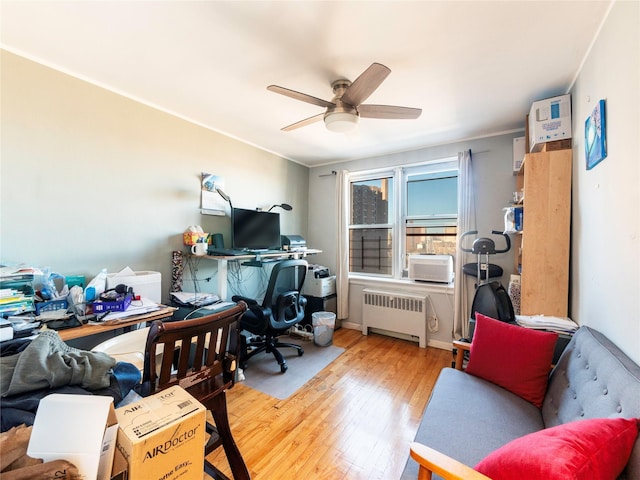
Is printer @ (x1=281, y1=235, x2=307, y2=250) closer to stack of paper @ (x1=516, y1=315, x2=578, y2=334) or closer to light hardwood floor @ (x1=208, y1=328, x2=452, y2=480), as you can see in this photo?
light hardwood floor @ (x1=208, y1=328, x2=452, y2=480)

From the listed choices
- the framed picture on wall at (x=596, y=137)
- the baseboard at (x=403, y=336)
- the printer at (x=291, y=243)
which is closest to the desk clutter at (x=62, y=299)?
the printer at (x=291, y=243)

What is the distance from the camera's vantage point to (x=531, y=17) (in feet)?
4.46

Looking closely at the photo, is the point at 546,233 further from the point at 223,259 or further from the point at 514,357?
the point at 223,259

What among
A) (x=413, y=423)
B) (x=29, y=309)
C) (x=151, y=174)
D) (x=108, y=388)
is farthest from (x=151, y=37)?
(x=413, y=423)

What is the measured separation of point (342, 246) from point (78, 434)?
325 centimetres

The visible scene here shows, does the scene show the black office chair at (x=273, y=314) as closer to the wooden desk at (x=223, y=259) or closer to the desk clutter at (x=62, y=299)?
the wooden desk at (x=223, y=259)

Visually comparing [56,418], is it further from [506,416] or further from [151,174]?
[151,174]

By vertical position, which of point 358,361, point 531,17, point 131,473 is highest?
point 531,17

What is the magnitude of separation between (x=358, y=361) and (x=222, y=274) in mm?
1659

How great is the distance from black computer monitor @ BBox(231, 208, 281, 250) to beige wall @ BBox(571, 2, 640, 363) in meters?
2.71

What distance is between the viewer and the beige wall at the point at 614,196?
1088mm

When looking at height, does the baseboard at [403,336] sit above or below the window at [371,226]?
below

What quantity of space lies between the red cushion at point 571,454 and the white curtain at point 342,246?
9.55 ft

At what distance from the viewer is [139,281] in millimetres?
2035
